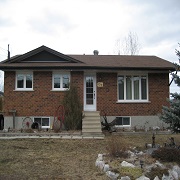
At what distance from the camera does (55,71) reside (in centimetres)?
1438

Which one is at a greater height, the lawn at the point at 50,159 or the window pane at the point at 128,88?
the window pane at the point at 128,88

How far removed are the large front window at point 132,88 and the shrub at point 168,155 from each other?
320 inches

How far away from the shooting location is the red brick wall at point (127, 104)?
14.6 meters

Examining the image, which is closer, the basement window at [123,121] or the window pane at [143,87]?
the basement window at [123,121]

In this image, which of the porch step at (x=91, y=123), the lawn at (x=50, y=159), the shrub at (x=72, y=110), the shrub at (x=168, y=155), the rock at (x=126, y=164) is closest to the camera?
the rock at (x=126, y=164)

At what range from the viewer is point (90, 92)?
14906mm

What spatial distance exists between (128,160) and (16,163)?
3.19m

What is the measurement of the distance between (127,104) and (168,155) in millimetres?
8213

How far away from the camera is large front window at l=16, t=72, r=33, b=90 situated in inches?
566

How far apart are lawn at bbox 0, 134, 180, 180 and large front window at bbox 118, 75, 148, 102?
15.7ft

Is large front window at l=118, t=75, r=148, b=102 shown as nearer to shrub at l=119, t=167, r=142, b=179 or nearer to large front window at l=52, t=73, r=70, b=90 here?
large front window at l=52, t=73, r=70, b=90

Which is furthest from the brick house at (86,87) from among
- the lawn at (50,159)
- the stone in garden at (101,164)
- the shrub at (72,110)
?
the stone in garden at (101,164)

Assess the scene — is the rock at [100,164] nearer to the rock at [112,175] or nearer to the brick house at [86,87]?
the rock at [112,175]

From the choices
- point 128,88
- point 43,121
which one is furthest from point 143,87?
point 43,121
